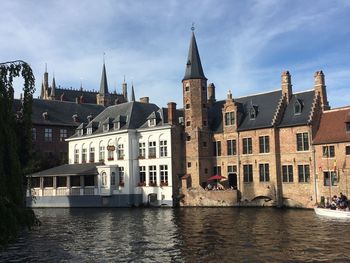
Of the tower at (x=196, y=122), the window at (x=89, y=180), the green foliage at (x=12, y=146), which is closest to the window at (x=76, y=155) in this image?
the window at (x=89, y=180)

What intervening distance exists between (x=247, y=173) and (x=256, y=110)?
21.1ft

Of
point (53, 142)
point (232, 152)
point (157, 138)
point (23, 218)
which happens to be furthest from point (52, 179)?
point (23, 218)

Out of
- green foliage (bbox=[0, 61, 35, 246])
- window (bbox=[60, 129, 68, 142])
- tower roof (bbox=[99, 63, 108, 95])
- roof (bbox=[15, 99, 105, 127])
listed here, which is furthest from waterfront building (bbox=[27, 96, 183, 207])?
tower roof (bbox=[99, 63, 108, 95])

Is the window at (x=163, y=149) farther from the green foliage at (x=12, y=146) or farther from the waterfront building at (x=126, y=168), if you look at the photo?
the green foliage at (x=12, y=146)

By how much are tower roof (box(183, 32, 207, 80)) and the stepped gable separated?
24.1 metres

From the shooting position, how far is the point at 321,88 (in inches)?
1590

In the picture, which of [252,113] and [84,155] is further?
[84,155]

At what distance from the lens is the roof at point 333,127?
123ft

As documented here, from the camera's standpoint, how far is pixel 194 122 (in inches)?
1842

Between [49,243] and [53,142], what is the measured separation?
132 feet

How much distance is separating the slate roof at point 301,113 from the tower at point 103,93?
161ft

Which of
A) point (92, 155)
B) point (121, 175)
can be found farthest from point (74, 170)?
point (121, 175)

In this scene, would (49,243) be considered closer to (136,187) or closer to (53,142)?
(136,187)

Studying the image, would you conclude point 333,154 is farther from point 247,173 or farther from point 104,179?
point 104,179
